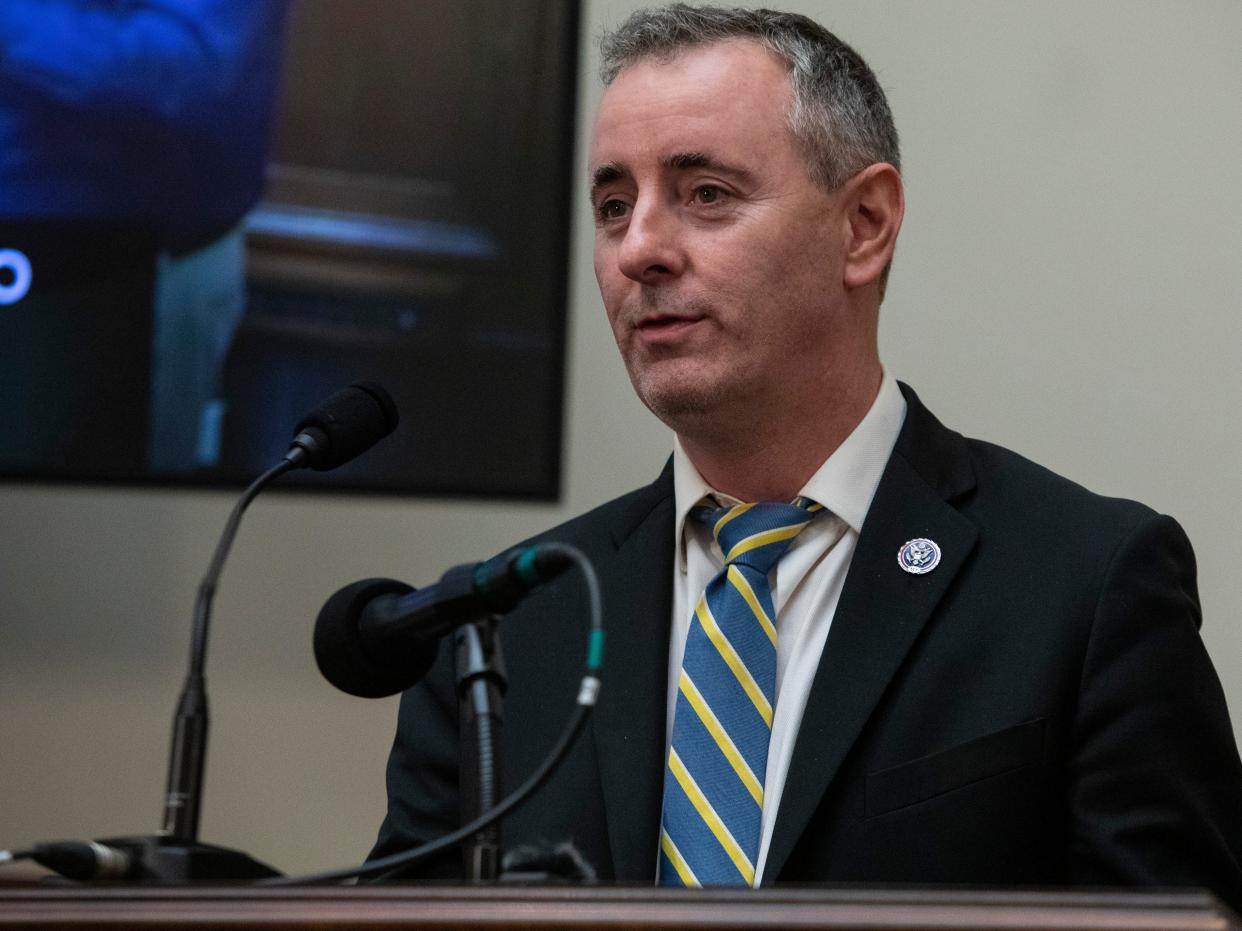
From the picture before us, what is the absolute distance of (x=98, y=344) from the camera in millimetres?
2738

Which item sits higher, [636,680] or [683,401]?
[683,401]

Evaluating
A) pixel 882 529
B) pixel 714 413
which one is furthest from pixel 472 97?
pixel 882 529

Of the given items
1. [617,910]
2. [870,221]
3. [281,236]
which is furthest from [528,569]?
[281,236]

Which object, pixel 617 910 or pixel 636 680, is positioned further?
pixel 636 680

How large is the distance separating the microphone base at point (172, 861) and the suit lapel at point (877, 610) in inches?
25.2

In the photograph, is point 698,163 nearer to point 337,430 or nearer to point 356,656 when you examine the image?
point 337,430

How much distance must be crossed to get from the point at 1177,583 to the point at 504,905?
3.42 ft

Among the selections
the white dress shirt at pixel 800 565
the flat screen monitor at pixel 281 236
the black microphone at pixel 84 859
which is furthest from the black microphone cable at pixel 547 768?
the flat screen monitor at pixel 281 236

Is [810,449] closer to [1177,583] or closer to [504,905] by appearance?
[1177,583]

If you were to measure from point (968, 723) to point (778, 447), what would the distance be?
413mm

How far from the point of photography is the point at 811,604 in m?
1.85

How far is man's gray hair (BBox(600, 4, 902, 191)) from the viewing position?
Result: 6.50 feet

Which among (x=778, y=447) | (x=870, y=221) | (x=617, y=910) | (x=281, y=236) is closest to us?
(x=617, y=910)

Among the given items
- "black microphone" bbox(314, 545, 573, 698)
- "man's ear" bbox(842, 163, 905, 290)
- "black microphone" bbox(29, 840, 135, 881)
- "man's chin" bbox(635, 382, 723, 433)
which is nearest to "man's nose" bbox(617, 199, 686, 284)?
"man's chin" bbox(635, 382, 723, 433)
